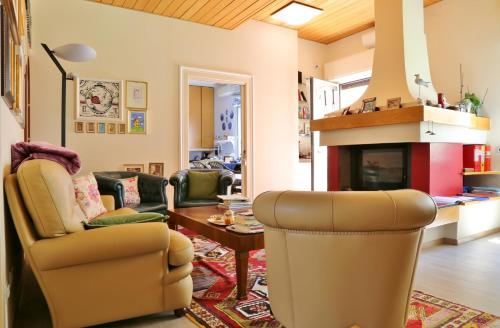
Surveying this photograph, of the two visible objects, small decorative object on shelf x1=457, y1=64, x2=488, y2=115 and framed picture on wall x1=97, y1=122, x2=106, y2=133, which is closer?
small decorative object on shelf x1=457, y1=64, x2=488, y2=115

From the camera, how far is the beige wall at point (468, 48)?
4449mm

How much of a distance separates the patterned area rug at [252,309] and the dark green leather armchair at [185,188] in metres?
1.36

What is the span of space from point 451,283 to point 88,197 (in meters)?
2.82

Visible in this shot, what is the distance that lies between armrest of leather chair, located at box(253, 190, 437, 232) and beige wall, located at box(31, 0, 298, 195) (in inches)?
149

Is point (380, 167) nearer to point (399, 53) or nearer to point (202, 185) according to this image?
point (399, 53)

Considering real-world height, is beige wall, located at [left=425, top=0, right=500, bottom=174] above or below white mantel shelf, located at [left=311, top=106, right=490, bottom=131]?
above

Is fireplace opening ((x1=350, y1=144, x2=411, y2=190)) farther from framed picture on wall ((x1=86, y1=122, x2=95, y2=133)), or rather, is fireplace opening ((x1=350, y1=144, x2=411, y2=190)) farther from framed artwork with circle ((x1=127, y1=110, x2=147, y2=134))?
framed picture on wall ((x1=86, y1=122, x2=95, y2=133))

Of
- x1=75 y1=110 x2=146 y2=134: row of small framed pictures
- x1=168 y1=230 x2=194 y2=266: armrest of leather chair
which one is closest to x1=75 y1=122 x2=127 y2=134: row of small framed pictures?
x1=75 y1=110 x2=146 y2=134: row of small framed pictures

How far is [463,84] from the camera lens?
4.74 metres

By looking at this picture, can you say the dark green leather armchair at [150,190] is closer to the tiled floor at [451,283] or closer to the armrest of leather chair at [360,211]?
the tiled floor at [451,283]

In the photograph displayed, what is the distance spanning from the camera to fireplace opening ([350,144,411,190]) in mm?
A: 4209

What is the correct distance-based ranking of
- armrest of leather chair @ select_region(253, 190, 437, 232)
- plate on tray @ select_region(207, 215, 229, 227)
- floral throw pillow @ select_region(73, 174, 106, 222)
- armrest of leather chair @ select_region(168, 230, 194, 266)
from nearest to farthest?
armrest of leather chair @ select_region(253, 190, 437, 232) → armrest of leather chair @ select_region(168, 230, 194, 266) → plate on tray @ select_region(207, 215, 229, 227) → floral throw pillow @ select_region(73, 174, 106, 222)

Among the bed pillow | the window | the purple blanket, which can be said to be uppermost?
the window

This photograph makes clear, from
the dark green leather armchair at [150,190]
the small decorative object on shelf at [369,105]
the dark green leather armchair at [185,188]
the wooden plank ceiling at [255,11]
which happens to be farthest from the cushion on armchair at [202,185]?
the wooden plank ceiling at [255,11]
